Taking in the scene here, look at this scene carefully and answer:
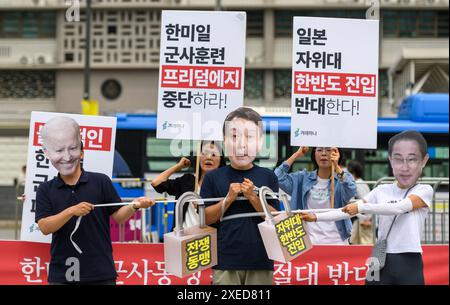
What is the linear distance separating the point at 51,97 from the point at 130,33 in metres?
4.35

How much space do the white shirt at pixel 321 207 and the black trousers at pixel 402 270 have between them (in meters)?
1.29

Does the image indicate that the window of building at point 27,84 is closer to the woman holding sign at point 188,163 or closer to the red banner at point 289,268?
the red banner at point 289,268

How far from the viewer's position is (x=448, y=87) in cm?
1984

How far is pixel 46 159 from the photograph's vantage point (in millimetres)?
Result: 6102

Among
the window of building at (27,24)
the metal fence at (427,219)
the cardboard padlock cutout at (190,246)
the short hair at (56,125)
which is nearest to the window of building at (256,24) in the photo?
the window of building at (27,24)

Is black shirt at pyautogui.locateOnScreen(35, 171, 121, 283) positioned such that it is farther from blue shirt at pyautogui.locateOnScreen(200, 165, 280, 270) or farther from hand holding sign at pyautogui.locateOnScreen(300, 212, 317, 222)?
hand holding sign at pyautogui.locateOnScreen(300, 212, 317, 222)

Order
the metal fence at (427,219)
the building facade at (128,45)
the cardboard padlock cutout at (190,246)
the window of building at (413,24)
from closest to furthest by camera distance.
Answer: the cardboard padlock cutout at (190,246)
the metal fence at (427,219)
the building facade at (128,45)
the window of building at (413,24)

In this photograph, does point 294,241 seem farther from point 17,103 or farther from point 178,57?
point 17,103

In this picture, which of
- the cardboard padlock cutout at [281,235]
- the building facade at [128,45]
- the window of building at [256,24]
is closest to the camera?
the cardboard padlock cutout at [281,235]

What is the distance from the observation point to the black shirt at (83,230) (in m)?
4.85

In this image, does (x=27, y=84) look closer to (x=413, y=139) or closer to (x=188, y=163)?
(x=188, y=163)

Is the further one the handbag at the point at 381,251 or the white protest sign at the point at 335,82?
the white protest sign at the point at 335,82

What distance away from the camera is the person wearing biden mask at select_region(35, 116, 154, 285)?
4.84 meters

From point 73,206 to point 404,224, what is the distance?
79.4 inches
